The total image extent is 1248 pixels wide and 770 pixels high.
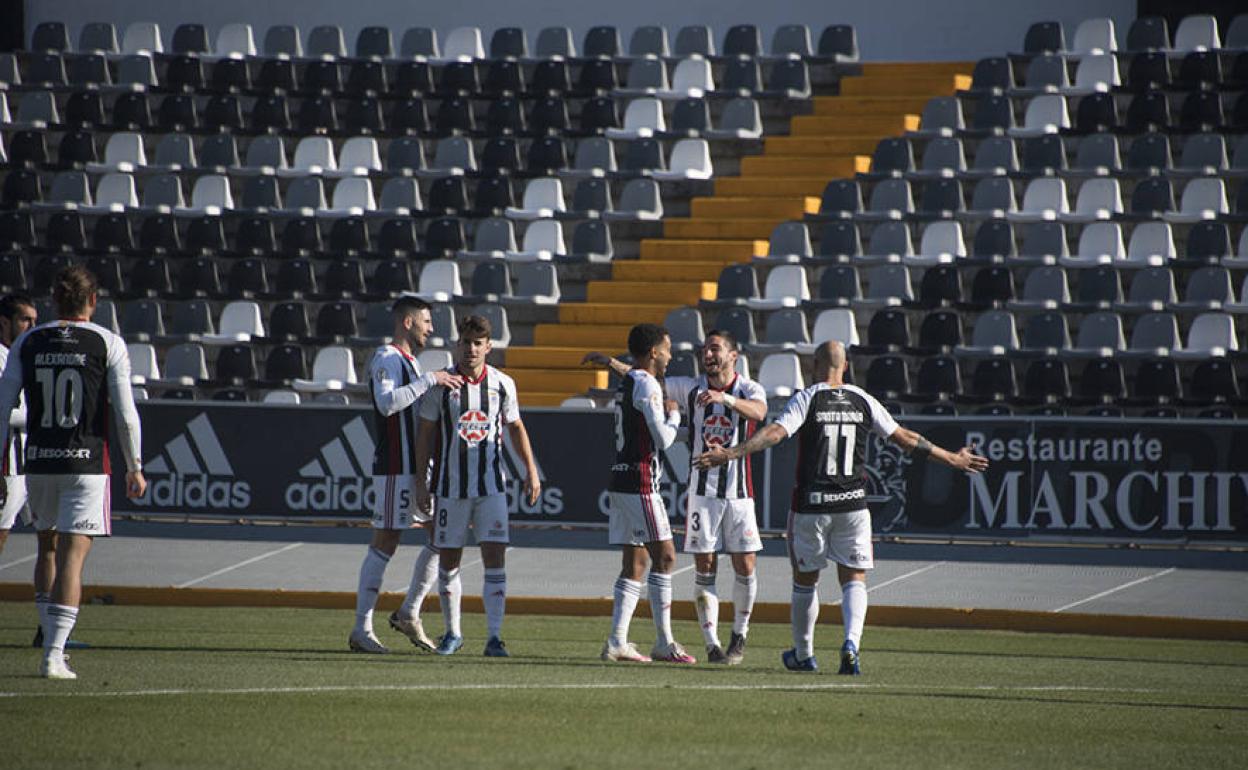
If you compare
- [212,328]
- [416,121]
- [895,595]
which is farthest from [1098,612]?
[416,121]

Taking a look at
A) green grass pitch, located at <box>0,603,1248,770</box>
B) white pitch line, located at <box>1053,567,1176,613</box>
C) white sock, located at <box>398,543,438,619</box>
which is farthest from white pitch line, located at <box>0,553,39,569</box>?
white pitch line, located at <box>1053,567,1176,613</box>

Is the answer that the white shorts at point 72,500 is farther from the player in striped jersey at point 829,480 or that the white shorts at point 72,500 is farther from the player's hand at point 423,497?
the player in striped jersey at point 829,480

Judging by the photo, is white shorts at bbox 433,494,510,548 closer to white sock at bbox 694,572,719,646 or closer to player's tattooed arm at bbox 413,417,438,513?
player's tattooed arm at bbox 413,417,438,513

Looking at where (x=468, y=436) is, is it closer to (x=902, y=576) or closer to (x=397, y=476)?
(x=397, y=476)

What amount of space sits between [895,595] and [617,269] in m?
10.6

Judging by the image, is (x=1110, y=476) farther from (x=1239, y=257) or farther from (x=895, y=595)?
(x=1239, y=257)

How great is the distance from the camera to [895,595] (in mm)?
17375

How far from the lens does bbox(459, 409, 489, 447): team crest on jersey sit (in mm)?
12617

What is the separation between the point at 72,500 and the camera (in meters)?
10.5

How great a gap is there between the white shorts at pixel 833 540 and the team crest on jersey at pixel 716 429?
997 mm

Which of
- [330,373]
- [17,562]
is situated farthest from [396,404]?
[330,373]

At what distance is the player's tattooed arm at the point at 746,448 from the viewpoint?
11805 mm

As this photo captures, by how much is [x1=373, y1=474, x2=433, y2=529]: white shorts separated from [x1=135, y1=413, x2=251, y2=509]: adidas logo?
7.78 meters

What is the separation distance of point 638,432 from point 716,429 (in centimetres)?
54
